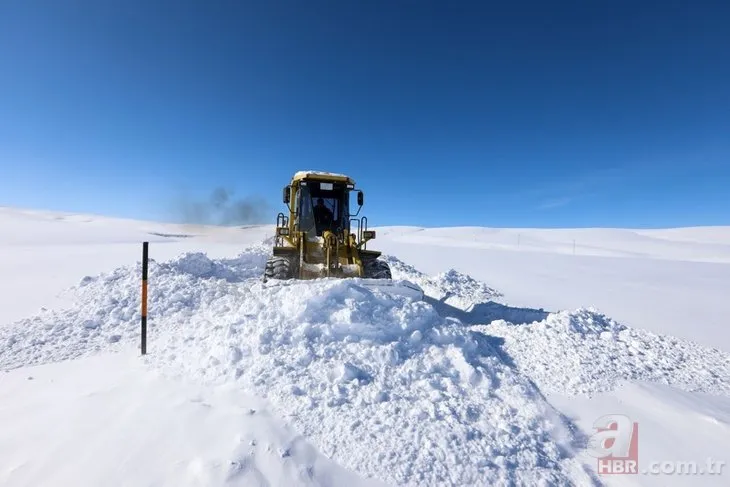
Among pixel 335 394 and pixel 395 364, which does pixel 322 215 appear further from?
pixel 335 394

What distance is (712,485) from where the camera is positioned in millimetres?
2887

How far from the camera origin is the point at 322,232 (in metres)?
9.05

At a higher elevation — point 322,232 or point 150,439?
point 322,232

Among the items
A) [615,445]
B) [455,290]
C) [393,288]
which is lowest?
[615,445]

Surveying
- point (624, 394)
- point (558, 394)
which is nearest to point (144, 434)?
point (558, 394)

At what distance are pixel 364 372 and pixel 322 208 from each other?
5.79 meters

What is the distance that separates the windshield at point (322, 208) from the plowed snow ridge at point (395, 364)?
297 cm

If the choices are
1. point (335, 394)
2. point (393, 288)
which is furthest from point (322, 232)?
point (335, 394)

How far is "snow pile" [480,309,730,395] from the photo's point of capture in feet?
14.5

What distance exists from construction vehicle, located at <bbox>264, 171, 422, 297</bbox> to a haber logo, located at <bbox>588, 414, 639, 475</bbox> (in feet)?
15.8

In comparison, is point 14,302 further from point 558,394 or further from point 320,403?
point 558,394

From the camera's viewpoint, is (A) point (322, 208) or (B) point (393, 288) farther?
(A) point (322, 208)

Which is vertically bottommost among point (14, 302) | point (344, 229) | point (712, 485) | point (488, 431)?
point (712, 485)

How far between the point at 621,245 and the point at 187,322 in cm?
5003
